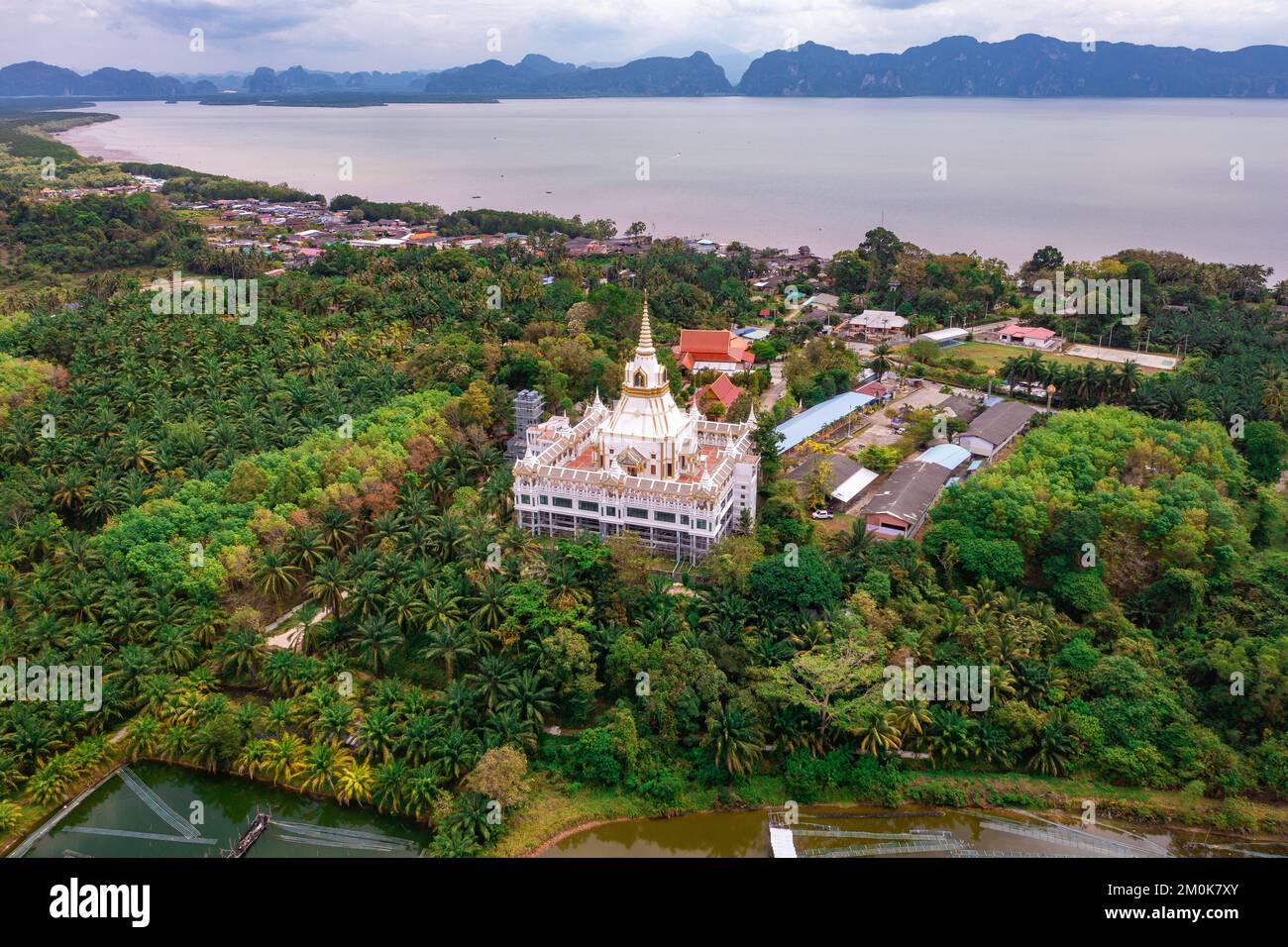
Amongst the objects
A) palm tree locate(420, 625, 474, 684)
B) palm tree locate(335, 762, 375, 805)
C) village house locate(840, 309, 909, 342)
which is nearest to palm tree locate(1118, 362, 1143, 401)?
village house locate(840, 309, 909, 342)

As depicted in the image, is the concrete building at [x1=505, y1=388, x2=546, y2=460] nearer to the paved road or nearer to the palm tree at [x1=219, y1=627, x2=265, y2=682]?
the paved road

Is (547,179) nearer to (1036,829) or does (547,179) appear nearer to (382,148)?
(382,148)

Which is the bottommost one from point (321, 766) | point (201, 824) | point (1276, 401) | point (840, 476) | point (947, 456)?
point (201, 824)

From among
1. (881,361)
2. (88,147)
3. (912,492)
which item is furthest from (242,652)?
(88,147)

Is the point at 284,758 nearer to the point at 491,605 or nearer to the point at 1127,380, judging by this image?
the point at 491,605

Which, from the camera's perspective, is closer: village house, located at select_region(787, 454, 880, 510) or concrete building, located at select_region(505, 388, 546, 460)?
village house, located at select_region(787, 454, 880, 510)

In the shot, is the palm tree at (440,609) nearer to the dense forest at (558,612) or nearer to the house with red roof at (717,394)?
the dense forest at (558,612)
